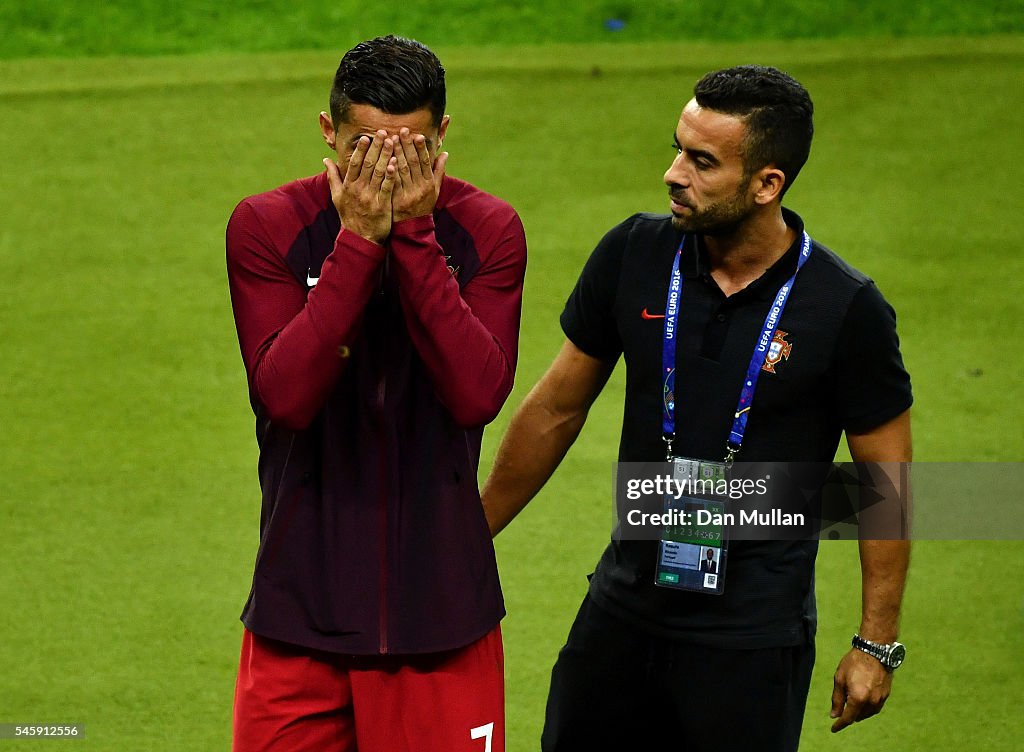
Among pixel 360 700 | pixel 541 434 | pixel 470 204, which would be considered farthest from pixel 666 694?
pixel 470 204

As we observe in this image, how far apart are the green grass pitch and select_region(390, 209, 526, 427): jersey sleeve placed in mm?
1696

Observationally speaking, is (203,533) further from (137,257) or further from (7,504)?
(137,257)

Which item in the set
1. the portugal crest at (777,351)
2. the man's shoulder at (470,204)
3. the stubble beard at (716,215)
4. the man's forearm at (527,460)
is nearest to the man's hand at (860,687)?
the portugal crest at (777,351)

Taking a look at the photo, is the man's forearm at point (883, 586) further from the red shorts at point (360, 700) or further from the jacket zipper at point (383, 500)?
the jacket zipper at point (383, 500)

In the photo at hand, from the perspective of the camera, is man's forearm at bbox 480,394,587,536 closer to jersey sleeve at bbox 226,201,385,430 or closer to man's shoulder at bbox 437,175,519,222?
man's shoulder at bbox 437,175,519,222

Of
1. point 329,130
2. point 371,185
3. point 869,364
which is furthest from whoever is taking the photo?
point 869,364

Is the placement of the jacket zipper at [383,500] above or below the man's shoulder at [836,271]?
below

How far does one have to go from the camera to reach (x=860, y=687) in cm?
271

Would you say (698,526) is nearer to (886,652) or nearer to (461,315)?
(886,652)

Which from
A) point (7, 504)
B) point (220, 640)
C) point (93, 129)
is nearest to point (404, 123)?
point (220, 640)

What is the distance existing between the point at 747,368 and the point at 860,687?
59 cm

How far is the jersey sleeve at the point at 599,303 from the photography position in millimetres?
2826

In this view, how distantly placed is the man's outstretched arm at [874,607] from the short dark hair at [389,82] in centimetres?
100

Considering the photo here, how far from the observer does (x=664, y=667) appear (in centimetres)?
276
